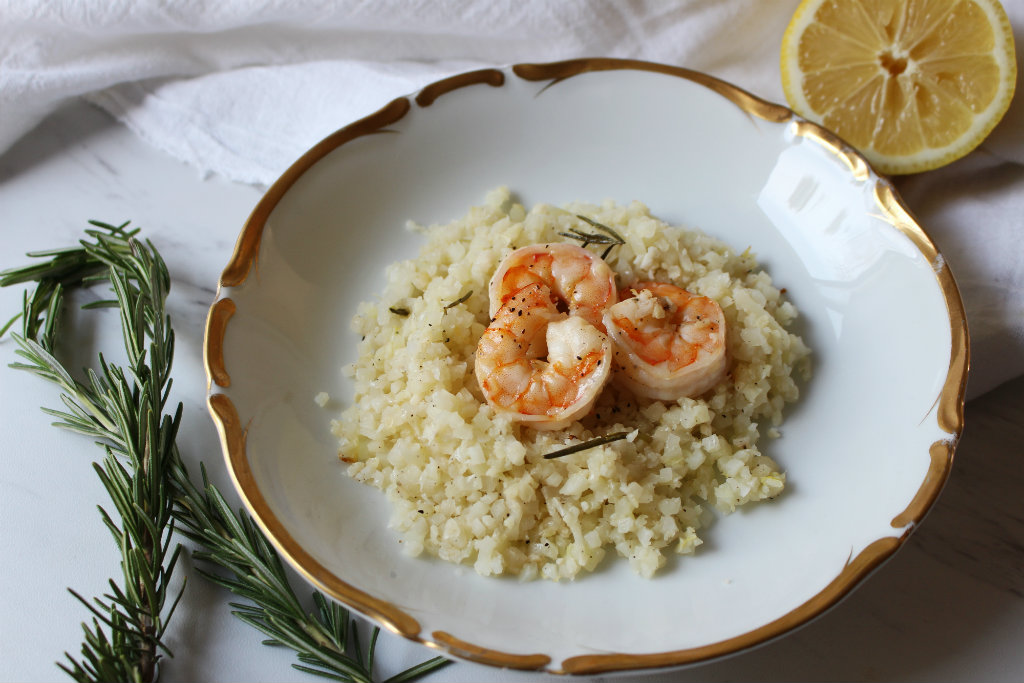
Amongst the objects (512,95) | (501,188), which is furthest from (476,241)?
(512,95)

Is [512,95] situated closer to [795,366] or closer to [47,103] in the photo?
[795,366]

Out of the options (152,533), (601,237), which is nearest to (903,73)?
(601,237)

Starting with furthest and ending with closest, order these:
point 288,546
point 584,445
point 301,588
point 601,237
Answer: point 601,237, point 301,588, point 584,445, point 288,546

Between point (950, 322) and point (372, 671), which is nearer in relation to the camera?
point (372, 671)

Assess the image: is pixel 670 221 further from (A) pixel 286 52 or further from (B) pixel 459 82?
(A) pixel 286 52

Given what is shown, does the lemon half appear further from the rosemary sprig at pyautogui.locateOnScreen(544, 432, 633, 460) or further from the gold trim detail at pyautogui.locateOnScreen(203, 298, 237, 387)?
the gold trim detail at pyautogui.locateOnScreen(203, 298, 237, 387)

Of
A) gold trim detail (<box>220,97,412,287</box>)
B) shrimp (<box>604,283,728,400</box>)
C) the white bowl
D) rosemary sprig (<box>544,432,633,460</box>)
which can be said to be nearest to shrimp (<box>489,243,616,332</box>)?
shrimp (<box>604,283,728,400</box>)

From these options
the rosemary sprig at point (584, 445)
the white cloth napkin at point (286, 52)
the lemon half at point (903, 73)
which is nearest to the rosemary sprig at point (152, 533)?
the rosemary sprig at point (584, 445)
